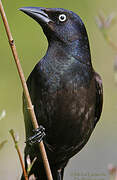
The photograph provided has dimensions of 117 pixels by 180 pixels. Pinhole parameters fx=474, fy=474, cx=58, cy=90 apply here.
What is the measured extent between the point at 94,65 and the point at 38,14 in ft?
9.15

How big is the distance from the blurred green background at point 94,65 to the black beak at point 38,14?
1.83 m

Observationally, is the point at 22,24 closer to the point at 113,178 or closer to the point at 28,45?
the point at 28,45

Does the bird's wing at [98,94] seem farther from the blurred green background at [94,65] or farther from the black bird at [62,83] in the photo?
the blurred green background at [94,65]

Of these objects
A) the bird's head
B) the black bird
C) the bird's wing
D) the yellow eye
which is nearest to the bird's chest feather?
the black bird

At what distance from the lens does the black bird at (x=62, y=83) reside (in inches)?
140

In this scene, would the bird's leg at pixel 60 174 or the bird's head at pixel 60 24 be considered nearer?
the bird's head at pixel 60 24

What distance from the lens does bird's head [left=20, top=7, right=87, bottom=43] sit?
350 centimetres

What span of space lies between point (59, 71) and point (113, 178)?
1.51 meters

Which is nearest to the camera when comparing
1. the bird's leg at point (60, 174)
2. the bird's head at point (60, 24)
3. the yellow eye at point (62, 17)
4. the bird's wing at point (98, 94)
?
the bird's head at point (60, 24)

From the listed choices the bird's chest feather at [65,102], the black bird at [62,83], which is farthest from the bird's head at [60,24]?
the bird's chest feather at [65,102]

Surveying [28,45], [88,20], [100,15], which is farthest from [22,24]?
[100,15]

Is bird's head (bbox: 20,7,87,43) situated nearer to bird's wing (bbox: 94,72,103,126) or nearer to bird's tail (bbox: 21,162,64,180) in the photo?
bird's wing (bbox: 94,72,103,126)

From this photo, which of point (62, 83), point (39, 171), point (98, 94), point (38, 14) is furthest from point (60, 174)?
point (38, 14)

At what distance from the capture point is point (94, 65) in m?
6.15
